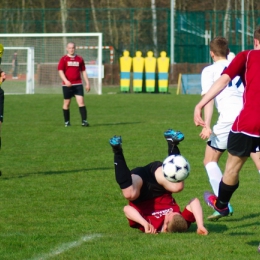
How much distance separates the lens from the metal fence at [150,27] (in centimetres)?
4012

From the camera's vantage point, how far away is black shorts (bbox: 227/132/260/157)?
6.29 meters

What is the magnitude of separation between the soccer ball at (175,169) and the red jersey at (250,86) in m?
0.79

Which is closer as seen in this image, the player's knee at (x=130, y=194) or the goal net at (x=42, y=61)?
the player's knee at (x=130, y=194)

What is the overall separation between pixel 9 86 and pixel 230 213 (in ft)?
86.2

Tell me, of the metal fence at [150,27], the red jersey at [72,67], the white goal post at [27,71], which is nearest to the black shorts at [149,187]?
the red jersey at [72,67]

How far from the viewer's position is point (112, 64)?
3972cm

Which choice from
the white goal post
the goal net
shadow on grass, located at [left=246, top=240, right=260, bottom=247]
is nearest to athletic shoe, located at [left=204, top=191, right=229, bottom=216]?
shadow on grass, located at [left=246, top=240, right=260, bottom=247]

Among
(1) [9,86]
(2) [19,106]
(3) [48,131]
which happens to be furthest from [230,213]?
(1) [9,86]

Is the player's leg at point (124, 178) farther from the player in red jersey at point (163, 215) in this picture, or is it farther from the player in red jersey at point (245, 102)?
the player in red jersey at point (245, 102)

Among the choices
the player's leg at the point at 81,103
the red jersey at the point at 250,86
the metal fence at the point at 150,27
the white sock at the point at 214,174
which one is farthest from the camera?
the metal fence at the point at 150,27

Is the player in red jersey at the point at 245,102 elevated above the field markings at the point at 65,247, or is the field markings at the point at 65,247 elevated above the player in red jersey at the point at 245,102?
the player in red jersey at the point at 245,102

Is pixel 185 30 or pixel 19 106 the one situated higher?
pixel 185 30

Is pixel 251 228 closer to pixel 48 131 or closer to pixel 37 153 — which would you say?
pixel 37 153

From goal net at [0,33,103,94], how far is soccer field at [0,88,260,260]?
42.5ft
